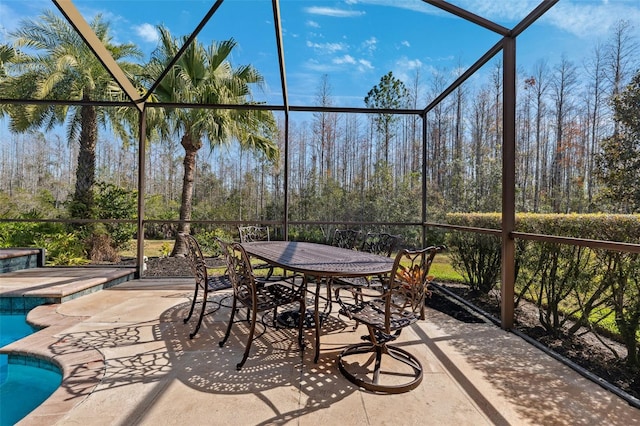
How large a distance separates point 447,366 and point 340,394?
936 mm

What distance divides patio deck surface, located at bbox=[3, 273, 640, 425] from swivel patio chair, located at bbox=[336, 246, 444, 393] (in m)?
0.09

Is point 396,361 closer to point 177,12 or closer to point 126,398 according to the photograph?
point 126,398

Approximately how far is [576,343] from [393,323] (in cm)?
216

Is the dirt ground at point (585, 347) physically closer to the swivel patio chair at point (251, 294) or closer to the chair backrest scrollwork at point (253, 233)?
the swivel patio chair at point (251, 294)

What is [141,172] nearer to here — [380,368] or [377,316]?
[377,316]

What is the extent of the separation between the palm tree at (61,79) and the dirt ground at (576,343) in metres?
7.59

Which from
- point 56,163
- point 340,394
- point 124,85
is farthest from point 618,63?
point 56,163

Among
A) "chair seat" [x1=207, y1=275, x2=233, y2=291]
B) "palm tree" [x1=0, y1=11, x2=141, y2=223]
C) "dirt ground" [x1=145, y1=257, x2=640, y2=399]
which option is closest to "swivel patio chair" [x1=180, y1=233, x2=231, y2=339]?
"chair seat" [x1=207, y1=275, x2=233, y2=291]

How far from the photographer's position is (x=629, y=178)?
3123 millimetres

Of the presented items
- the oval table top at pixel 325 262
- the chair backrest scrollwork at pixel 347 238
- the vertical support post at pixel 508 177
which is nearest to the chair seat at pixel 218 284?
the oval table top at pixel 325 262

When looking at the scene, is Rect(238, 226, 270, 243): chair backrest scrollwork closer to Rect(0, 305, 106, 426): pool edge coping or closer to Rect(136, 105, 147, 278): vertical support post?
Rect(136, 105, 147, 278): vertical support post

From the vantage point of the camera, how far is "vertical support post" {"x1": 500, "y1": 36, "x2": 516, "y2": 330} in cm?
311

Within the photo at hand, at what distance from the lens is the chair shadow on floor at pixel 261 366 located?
1988mm

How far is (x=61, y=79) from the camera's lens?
6.88 metres
